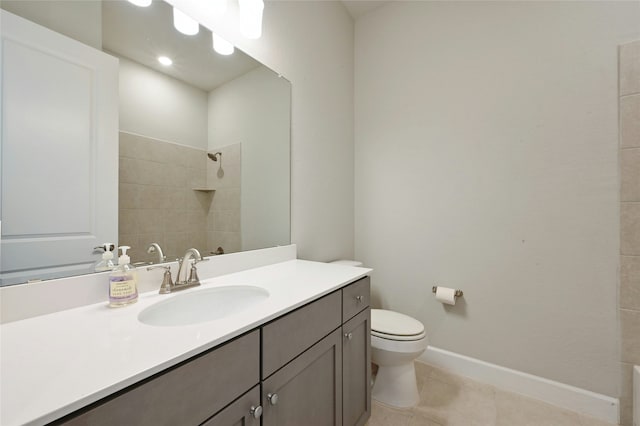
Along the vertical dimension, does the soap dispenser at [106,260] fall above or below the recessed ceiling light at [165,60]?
below

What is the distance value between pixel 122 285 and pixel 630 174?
226 centimetres

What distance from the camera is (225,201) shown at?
1.25 metres

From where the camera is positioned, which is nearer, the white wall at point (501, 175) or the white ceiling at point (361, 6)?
the white wall at point (501, 175)

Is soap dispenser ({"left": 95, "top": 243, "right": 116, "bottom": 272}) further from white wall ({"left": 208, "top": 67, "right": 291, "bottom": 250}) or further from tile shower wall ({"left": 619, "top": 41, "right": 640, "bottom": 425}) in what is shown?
tile shower wall ({"left": 619, "top": 41, "right": 640, "bottom": 425})

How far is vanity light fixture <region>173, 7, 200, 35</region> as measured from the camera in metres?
1.06

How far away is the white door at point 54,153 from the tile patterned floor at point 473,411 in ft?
5.12

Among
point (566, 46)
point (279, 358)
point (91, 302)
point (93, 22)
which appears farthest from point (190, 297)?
point (566, 46)

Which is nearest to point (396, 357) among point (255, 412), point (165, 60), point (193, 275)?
point (255, 412)

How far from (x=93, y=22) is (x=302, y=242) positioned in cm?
132

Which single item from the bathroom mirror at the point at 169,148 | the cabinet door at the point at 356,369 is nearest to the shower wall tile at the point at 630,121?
the cabinet door at the point at 356,369

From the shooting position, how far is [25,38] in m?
0.71

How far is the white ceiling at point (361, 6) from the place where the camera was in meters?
2.06

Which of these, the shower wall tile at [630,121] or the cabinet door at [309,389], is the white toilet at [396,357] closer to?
the cabinet door at [309,389]

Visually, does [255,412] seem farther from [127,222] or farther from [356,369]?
[127,222]
